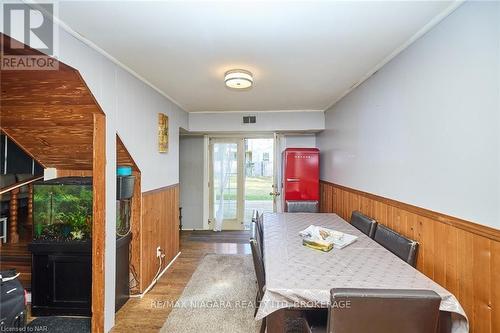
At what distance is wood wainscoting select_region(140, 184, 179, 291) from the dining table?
59.2 inches

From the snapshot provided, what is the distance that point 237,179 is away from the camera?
17.8 feet

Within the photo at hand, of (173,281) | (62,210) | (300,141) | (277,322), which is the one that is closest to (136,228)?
(62,210)

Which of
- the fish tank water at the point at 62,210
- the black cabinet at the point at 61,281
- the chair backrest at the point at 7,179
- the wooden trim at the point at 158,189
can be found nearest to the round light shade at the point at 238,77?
the wooden trim at the point at 158,189

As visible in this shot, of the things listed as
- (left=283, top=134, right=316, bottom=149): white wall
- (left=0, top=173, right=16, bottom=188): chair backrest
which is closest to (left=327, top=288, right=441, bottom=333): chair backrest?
(left=283, top=134, right=316, bottom=149): white wall

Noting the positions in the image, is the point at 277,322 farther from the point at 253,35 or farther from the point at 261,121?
the point at 261,121

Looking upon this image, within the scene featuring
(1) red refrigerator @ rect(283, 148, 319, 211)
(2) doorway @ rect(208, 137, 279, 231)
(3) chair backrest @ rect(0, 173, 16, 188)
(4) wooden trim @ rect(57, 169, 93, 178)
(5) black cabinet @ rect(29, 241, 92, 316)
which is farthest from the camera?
(2) doorway @ rect(208, 137, 279, 231)

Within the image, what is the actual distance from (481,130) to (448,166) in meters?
0.30

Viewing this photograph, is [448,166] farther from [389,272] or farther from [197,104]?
[197,104]

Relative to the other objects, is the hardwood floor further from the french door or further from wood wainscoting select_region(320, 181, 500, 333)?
wood wainscoting select_region(320, 181, 500, 333)

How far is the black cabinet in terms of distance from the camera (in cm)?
234

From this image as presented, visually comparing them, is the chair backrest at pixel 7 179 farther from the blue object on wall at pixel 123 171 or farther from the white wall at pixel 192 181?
the blue object on wall at pixel 123 171

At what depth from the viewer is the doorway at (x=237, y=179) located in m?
5.39

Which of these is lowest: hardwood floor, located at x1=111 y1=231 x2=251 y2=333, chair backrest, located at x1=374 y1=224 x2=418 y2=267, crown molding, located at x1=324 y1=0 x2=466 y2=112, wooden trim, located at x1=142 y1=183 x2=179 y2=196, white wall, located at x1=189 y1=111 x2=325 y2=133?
hardwood floor, located at x1=111 y1=231 x2=251 y2=333

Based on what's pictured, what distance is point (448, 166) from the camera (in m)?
1.53
